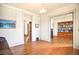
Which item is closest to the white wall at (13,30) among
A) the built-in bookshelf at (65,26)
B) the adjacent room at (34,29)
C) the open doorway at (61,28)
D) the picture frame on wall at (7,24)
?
the adjacent room at (34,29)

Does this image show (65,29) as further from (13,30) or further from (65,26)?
(13,30)

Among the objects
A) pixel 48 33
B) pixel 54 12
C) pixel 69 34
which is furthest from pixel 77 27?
pixel 69 34

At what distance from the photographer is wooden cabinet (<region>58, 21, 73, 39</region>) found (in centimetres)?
755

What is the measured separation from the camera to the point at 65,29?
819cm

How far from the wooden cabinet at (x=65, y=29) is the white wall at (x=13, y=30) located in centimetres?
441

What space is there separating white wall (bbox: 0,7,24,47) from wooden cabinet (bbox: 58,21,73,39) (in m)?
4.41

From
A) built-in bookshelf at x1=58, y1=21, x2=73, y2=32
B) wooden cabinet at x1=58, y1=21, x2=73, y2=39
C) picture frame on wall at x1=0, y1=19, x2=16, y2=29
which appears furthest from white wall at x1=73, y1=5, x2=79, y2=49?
built-in bookshelf at x1=58, y1=21, x2=73, y2=32

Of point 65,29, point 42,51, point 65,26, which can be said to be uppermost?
point 65,26

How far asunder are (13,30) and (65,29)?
5381mm

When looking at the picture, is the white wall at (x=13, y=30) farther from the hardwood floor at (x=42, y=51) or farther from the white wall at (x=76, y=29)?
the white wall at (x=76, y=29)

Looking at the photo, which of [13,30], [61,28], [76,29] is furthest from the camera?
[61,28]

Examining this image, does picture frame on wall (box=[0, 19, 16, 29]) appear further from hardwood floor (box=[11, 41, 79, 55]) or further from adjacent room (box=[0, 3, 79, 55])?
hardwood floor (box=[11, 41, 79, 55])

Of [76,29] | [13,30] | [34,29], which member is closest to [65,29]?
[34,29]

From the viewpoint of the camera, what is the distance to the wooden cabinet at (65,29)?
24.8ft
